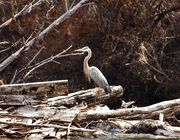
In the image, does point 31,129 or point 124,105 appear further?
point 124,105

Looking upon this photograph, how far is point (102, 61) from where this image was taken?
1512cm

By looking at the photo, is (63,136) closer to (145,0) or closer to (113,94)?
(113,94)

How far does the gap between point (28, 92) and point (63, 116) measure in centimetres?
84

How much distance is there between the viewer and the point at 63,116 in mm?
9094

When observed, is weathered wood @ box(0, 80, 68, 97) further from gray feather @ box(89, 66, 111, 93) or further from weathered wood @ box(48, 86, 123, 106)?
gray feather @ box(89, 66, 111, 93)

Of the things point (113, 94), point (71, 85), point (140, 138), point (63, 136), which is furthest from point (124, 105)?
point (71, 85)

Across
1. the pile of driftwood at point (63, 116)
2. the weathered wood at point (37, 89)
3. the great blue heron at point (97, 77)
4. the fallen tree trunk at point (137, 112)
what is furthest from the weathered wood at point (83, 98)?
the fallen tree trunk at point (137, 112)

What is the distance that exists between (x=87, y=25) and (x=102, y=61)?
1.16m

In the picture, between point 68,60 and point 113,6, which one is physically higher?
point 113,6

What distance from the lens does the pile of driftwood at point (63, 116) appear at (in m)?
8.60

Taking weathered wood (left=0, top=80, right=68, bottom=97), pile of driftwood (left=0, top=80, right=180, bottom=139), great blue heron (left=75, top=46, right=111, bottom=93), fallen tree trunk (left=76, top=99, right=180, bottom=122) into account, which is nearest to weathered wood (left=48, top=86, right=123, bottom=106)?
pile of driftwood (left=0, top=80, right=180, bottom=139)

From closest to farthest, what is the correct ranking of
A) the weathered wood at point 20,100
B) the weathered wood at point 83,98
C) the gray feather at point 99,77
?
the weathered wood at point 20,100 < the weathered wood at point 83,98 < the gray feather at point 99,77

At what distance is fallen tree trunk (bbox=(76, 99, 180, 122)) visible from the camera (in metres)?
9.35

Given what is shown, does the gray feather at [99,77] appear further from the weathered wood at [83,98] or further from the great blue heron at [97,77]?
the weathered wood at [83,98]
